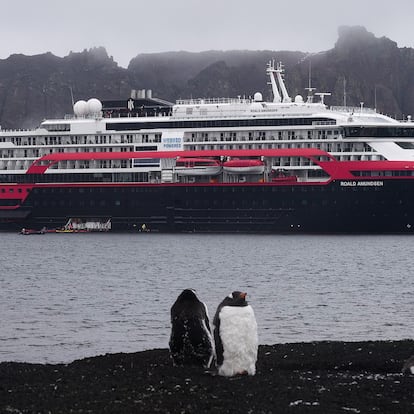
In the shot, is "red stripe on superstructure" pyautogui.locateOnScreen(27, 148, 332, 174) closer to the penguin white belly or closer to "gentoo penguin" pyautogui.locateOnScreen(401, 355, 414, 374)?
"gentoo penguin" pyautogui.locateOnScreen(401, 355, 414, 374)

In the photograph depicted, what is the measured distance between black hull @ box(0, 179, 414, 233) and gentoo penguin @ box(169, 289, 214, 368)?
59922mm

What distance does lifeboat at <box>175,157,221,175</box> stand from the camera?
83.5m

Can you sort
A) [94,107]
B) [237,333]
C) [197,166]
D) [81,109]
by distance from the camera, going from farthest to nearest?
[81,109] < [94,107] < [197,166] < [237,333]

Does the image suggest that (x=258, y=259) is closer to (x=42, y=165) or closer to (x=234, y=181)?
(x=234, y=181)

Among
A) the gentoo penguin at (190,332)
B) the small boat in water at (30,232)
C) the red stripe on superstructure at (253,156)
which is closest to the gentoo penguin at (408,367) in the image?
the gentoo penguin at (190,332)

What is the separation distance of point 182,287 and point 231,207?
36670mm

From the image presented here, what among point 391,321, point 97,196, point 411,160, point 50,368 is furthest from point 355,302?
point 97,196

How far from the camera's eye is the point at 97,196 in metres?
87.6

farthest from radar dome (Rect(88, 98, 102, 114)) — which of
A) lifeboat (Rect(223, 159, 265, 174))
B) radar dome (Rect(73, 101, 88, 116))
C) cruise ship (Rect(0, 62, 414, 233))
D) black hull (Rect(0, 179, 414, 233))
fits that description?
lifeboat (Rect(223, 159, 265, 174))

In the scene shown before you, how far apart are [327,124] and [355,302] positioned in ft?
141

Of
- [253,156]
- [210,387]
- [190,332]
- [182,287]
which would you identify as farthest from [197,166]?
[210,387]

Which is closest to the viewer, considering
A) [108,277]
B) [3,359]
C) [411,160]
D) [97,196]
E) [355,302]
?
[3,359]

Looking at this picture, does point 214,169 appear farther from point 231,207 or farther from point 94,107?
point 94,107

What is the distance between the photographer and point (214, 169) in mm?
83375
